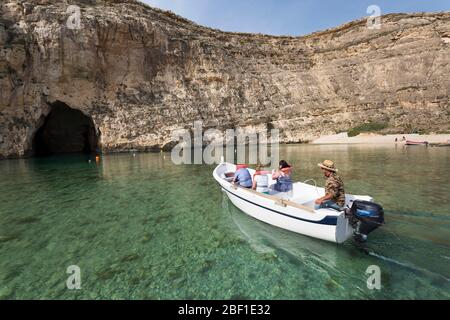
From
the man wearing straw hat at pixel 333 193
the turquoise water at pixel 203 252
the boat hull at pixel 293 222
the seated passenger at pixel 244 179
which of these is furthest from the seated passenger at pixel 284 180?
the man wearing straw hat at pixel 333 193

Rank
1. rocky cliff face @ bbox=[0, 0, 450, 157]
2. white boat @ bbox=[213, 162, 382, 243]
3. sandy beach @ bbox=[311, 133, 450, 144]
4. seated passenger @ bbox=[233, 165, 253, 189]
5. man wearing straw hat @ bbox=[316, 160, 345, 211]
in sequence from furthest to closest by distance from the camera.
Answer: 1. sandy beach @ bbox=[311, 133, 450, 144]
2. rocky cliff face @ bbox=[0, 0, 450, 157]
3. seated passenger @ bbox=[233, 165, 253, 189]
4. man wearing straw hat @ bbox=[316, 160, 345, 211]
5. white boat @ bbox=[213, 162, 382, 243]

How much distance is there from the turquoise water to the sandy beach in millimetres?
31337

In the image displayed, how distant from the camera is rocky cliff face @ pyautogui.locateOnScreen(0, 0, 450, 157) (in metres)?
32.9

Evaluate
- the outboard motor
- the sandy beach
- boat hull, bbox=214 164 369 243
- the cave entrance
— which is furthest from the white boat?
the cave entrance

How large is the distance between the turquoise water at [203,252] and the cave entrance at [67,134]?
3489 cm

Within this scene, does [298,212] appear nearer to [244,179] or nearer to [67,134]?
[244,179]

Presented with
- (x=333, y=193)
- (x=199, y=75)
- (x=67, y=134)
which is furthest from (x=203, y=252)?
(x=67, y=134)

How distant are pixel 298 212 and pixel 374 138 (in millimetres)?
40290

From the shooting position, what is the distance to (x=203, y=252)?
6680 mm

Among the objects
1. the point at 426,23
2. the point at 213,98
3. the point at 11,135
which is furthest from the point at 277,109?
the point at 11,135

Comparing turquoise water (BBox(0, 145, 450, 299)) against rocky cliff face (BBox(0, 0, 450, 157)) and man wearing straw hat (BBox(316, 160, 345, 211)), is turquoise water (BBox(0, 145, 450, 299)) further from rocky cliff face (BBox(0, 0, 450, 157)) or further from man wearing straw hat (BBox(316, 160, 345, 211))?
rocky cliff face (BBox(0, 0, 450, 157))

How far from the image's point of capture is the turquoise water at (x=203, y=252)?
5094 millimetres

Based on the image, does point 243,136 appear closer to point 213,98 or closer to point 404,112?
point 213,98

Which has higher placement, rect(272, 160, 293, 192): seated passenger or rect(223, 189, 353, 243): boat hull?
rect(272, 160, 293, 192): seated passenger
